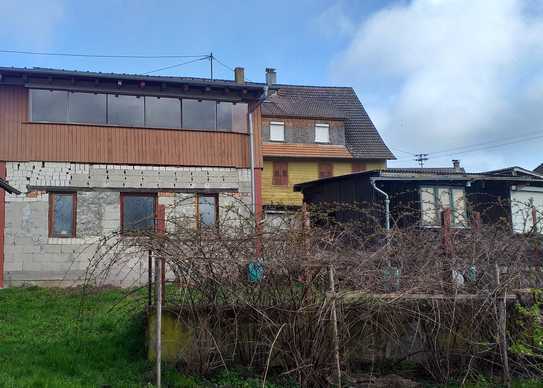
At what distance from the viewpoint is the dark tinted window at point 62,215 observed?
55.0 feet

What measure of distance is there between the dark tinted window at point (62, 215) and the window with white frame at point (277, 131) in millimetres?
17735

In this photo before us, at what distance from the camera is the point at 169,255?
21.5ft

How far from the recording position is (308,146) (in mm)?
33688

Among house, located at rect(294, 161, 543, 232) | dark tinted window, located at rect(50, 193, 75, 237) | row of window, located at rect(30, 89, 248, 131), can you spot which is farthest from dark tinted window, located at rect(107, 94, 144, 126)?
house, located at rect(294, 161, 543, 232)

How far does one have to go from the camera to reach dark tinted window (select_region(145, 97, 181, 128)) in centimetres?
1788

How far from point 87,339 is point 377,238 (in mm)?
4192

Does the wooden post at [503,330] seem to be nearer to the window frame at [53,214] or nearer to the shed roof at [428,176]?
the shed roof at [428,176]

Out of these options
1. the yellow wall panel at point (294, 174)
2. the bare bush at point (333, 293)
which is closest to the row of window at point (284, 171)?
the yellow wall panel at point (294, 174)

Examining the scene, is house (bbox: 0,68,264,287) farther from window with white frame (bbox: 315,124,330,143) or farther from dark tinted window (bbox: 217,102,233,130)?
window with white frame (bbox: 315,124,330,143)

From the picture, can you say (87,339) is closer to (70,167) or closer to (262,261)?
(262,261)

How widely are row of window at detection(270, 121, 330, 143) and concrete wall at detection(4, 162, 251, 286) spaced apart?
16.1m

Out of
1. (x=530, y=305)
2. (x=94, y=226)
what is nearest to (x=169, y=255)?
(x=530, y=305)

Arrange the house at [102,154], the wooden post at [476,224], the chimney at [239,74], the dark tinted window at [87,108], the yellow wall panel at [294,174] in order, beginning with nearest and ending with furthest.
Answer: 1. the wooden post at [476,224]
2. the house at [102,154]
3. the dark tinted window at [87,108]
4. the chimney at [239,74]
5. the yellow wall panel at [294,174]

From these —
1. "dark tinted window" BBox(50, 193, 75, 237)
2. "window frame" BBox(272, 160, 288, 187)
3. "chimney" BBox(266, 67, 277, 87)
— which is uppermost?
"chimney" BBox(266, 67, 277, 87)
